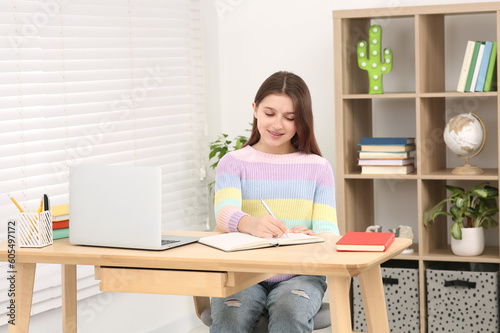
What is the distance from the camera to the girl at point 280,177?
2430mm

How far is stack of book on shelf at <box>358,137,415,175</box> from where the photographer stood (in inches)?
142

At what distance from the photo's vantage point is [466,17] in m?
3.67

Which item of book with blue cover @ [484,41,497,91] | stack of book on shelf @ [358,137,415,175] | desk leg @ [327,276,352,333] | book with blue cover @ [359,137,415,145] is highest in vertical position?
book with blue cover @ [484,41,497,91]

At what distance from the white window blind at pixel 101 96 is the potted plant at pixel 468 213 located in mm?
1370

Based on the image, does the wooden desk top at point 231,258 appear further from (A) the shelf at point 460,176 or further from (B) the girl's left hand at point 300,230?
(A) the shelf at point 460,176

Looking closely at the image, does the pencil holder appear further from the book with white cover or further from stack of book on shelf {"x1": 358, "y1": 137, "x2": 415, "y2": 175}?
stack of book on shelf {"x1": 358, "y1": 137, "x2": 415, "y2": 175}

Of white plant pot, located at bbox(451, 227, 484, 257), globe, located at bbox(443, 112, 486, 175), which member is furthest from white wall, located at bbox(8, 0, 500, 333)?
white plant pot, located at bbox(451, 227, 484, 257)

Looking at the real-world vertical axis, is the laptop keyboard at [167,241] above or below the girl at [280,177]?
below

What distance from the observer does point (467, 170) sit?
3484 millimetres

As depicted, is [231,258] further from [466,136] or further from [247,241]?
[466,136]

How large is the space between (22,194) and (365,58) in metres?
1.71

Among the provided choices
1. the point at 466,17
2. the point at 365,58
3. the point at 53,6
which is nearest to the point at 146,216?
the point at 53,6

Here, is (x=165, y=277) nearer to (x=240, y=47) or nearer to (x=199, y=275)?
(x=199, y=275)

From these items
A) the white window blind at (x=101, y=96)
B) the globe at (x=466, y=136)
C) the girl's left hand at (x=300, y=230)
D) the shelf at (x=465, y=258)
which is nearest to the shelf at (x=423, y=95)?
the globe at (x=466, y=136)
